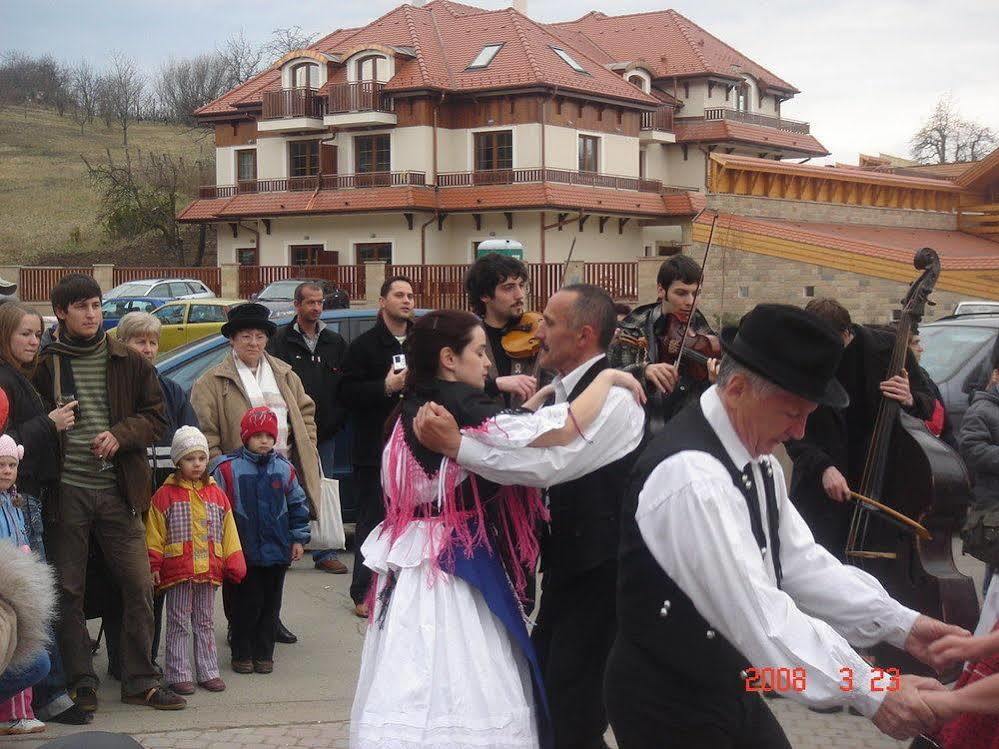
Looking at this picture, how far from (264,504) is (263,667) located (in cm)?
89

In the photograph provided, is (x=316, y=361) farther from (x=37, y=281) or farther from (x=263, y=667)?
(x=37, y=281)

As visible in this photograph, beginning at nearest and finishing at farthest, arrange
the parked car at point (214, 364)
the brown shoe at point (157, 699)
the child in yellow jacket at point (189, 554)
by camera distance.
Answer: the brown shoe at point (157, 699), the child in yellow jacket at point (189, 554), the parked car at point (214, 364)

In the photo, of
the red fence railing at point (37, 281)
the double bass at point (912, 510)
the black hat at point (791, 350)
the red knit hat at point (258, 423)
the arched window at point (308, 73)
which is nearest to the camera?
the black hat at point (791, 350)

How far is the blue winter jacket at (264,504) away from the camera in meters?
6.86

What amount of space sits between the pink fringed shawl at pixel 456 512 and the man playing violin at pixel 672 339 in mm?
1571

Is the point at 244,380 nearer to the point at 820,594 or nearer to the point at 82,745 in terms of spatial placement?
the point at 820,594

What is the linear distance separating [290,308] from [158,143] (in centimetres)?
6105

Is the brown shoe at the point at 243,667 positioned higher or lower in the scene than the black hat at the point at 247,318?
lower

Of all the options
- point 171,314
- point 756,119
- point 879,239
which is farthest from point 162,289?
point 756,119

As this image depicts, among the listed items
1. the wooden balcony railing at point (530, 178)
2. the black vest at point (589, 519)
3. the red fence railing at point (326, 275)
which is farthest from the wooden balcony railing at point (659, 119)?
the black vest at point (589, 519)

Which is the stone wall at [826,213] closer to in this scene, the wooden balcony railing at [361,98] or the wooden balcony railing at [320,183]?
the wooden balcony railing at [320,183]

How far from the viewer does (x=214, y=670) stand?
22.0 ft

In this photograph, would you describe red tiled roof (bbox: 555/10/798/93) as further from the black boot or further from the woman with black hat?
the black boot

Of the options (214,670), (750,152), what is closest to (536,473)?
(214,670)
